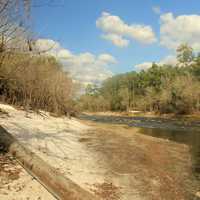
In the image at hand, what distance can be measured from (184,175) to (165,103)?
66.0 metres

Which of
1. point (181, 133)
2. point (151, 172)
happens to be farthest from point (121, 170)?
point (181, 133)

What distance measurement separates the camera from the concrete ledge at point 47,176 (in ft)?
16.1

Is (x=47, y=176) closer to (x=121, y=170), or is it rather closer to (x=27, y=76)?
(x=121, y=170)

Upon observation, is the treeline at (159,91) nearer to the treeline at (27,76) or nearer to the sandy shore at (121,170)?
the treeline at (27,76)

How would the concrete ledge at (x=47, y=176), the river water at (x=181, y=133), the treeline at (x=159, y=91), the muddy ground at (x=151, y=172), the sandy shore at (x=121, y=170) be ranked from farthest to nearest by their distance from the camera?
the treeline at (x=159, y=91)
the river water at (x=181, y=133)
the muddy ground at (x=151, y=172)
the sandy shore at (x=121, y=170)
the concrete ledge at (x=47, y=176)

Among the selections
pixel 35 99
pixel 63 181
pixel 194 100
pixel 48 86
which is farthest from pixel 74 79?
pixel 194 100

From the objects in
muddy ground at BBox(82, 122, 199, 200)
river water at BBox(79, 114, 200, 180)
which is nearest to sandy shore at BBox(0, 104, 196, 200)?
muddy ground at BBox(82, 122, 199, 200)

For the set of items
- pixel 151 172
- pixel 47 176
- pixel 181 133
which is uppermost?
pixel 47 176

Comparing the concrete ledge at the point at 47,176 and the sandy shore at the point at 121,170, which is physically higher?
the concrete ledge at the point at 47,176

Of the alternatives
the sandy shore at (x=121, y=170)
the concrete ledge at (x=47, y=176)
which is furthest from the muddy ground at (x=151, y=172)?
the concrete ledge at (x=47, y=176)

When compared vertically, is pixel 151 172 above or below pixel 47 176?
below

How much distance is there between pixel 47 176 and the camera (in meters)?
5.53

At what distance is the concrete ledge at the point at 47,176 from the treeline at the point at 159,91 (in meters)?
45.5

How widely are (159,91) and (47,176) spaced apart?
8598 centimetres
